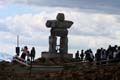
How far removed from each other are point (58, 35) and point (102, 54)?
27.1 feet

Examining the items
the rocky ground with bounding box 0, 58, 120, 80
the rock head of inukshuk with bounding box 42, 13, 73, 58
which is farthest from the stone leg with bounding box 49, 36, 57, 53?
the rocky ground with bounding box 0, 58, 120, 80

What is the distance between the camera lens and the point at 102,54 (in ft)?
132

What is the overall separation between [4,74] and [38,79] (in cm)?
334

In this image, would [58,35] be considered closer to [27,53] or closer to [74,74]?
[27,53]

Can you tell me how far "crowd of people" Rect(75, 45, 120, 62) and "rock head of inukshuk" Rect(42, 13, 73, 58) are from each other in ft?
10.3

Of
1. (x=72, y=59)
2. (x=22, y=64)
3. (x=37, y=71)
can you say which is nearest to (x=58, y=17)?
(x=72, y=59)

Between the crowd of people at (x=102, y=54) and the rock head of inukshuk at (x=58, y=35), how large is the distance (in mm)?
3128

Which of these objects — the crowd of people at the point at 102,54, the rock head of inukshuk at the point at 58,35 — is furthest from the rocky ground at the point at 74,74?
the rock head of inukshuk at the point at 58,35

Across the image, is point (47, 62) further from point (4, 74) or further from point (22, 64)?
point (4, 74)

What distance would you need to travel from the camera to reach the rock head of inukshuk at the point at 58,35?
4672 cm

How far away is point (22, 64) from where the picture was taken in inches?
1535

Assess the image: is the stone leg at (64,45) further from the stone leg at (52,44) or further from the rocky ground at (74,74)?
the rocky ground at (74,74)

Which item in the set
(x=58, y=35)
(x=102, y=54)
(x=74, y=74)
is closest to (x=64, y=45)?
(x=58, y=35)

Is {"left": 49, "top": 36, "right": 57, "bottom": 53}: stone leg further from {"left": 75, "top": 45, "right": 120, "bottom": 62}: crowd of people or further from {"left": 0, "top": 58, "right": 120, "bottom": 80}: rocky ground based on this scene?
{"left": 0, "top": 58, "right": 120, "bottom": 80}: rocky ground
